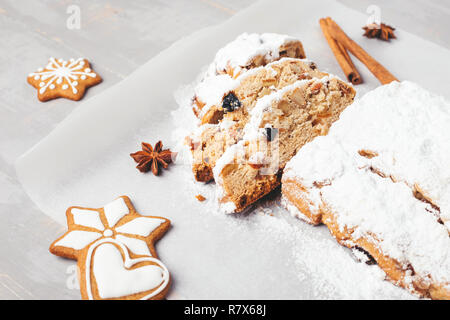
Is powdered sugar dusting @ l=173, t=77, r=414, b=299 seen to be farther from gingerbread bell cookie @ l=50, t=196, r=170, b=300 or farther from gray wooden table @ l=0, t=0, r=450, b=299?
gray wooden table @ l=0, t=0, r=450, b=299

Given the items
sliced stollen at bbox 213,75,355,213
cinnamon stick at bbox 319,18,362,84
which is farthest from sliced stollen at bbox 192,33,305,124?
cinnamon stick at bbox 319,18,362,84

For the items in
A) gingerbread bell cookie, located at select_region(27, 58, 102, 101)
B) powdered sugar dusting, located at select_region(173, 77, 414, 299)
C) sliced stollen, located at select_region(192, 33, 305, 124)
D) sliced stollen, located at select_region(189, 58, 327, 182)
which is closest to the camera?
powdered sugar dusting, located at select_region(173, 77, 414, 299)

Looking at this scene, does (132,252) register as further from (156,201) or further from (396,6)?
(396,6)

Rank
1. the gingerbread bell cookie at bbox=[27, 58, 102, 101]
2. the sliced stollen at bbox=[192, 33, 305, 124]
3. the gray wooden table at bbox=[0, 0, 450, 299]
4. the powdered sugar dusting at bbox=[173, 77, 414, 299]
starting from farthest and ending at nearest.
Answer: the gingerbread bell cookie at bbox=[27, 58, 102, 101] < the sliced stollen at bbox=[192, 33, 305, 124] < the gray wooden table at bbox=[0, 0, 450, 299] < the powdered sugar dusting at bbox=[173, 77, 414, 299]

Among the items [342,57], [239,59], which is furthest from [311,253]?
[342,57]

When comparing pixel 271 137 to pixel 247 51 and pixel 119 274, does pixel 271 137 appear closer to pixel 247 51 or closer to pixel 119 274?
pixel 247 51

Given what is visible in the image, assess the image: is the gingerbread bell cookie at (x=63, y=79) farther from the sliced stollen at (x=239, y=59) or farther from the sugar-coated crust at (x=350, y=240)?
the sugar-coated crust at (x=350, y=240)

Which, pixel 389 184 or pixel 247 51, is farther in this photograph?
pixel 247 51
